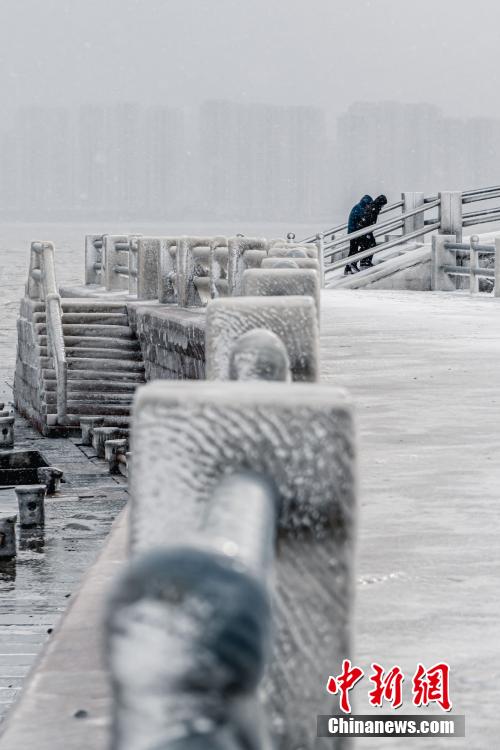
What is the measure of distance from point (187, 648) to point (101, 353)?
72.3 ft

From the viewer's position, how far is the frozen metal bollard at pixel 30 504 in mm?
16641

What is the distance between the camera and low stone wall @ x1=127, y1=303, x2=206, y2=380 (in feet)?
56.2

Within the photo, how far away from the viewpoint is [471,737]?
2957mm

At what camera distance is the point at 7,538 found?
15.4m

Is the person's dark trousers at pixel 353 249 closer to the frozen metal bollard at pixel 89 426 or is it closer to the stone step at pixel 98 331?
the stone step at pixel 98 331

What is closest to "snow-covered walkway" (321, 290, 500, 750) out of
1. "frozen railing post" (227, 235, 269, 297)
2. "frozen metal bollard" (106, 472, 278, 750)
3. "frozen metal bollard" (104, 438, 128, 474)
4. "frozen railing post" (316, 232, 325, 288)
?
"frozen metal bollard" (106, 472, 278, 750)

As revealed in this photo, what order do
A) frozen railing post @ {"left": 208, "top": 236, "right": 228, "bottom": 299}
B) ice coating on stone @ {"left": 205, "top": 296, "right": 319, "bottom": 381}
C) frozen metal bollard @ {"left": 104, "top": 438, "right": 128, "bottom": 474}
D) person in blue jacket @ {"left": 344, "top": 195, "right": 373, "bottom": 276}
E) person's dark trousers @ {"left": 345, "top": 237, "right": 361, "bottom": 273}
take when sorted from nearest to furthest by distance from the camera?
ice coating on stone @ {"left": 205, "top": 296, "right": 319, "bottom": 381} < frozen railing post @ {"left": 208, "top": 236, "right": 228, "bottom": 299} < frozen metal bollard @ {"left": 104, "top": 438, "right": 128, "bottom": 474} < person's dark trousers @ {"left": 345, "top": 237, "right": 361, "bottom": 273} < person in blue jacket @ {"left": 344, "top": 195, "right": 373, "bottom": 276}

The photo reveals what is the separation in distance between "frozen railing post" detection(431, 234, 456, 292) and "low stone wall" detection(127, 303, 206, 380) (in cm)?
594

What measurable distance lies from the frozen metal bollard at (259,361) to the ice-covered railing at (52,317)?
66.1 feet

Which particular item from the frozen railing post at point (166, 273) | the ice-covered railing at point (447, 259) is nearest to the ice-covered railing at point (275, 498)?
the frozen railing post at point (166, 273)

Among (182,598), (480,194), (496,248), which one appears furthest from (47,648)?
(480,194)

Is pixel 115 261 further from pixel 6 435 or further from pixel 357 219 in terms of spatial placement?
pixel 357 219

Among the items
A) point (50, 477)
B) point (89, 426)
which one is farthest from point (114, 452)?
point (89, 426)

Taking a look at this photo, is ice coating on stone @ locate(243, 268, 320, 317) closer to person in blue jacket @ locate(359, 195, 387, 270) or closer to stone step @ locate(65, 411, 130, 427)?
stone step @ locate(65, 411, 130, 427)
